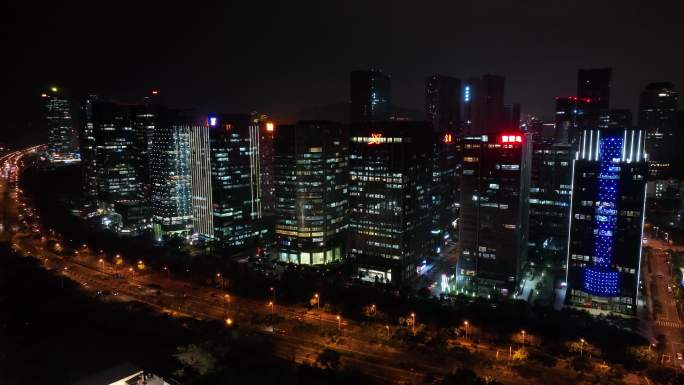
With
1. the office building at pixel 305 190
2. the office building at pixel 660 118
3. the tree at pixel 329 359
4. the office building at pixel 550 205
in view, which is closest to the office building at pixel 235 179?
the office building at pixel 305 190

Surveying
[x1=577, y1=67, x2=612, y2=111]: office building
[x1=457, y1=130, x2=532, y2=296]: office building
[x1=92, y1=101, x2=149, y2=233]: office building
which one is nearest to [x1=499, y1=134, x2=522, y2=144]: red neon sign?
[x1=457, y1=130, x2=532, y2=296]: office building

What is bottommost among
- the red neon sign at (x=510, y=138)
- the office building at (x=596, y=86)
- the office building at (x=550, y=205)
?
the office building at (x=550, y=205)

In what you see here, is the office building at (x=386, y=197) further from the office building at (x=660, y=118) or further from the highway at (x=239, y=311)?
the office building at (x=660, y=118)

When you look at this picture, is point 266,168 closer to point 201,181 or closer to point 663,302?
point 201,181

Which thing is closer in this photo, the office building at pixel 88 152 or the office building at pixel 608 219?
the office building at pixel 608 219

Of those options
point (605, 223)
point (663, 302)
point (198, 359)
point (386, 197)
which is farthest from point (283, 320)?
point (663, 302)

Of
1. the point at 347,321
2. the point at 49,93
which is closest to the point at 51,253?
the point at 347,321
